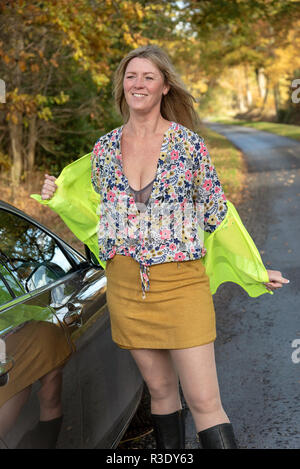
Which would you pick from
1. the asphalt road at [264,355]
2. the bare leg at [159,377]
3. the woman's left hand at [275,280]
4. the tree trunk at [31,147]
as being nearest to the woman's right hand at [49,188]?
the bare leg at [159,377]

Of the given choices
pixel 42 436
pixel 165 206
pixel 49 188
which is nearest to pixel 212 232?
pixel 165 206

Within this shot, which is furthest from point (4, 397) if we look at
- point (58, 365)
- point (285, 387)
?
point (285, 387)

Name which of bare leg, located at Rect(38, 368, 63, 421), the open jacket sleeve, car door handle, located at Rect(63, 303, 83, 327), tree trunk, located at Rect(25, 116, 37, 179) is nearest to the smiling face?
the open jacket sleeve

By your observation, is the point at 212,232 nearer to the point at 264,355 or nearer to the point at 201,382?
the point at 201,382

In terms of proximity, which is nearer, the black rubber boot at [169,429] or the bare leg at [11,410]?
the bare leg at [11,410]

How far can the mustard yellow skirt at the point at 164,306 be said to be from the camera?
8.44 ft

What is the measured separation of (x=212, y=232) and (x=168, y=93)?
0.67 meters

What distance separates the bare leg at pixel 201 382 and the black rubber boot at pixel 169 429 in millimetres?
261

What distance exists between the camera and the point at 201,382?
2541 millimetres

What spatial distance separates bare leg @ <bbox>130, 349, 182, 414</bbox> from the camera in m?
2.71

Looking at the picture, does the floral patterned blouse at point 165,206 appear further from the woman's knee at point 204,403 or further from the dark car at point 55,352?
the woman's knee at point 204,403

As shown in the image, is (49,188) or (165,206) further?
(49,188)

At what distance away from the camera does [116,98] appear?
117 inches

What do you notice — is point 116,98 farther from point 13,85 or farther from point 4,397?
point 13,85
